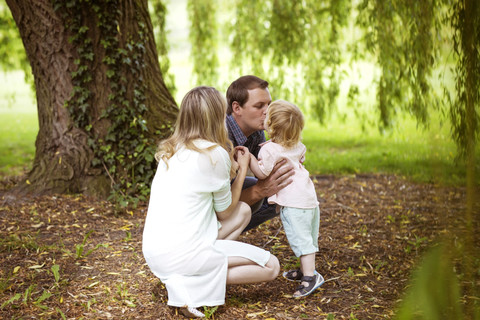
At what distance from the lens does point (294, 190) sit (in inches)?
112

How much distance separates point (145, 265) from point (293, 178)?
114cm

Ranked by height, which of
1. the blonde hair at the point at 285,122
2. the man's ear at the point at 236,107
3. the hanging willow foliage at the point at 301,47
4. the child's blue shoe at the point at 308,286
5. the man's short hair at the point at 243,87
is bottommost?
the child's blue shoe at the point at 308,286

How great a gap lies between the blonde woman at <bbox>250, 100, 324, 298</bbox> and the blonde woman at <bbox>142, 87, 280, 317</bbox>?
0.28 metres

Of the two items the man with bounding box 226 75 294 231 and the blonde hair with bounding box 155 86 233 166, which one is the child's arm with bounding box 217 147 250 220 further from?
the man with bounding box 226 75 294 231

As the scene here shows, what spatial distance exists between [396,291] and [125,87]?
9.23 ft

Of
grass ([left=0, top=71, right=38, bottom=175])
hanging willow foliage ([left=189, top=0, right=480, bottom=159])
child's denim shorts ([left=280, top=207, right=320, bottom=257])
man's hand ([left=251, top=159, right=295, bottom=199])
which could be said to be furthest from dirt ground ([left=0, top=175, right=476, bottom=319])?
grass ([left=0, top=71, right=38, bottom=175])

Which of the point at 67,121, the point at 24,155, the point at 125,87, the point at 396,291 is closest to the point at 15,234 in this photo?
the point at 67,121

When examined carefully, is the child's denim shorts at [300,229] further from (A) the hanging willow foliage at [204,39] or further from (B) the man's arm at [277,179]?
(A) the hanging willow foliage at [204,39]

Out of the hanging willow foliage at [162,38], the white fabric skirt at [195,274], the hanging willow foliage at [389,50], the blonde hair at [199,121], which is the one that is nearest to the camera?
the white fabric skirt at [195,274]

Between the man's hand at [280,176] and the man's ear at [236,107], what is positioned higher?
the man's ear at [236,107]

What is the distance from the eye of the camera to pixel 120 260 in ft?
10.8

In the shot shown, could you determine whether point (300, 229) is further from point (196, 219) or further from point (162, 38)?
point (162, 38)

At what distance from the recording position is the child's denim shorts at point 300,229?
2797 millimetres

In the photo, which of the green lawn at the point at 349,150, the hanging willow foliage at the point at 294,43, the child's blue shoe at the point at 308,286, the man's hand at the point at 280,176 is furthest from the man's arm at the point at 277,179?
the hanging willow foliage at the point at 294,43
